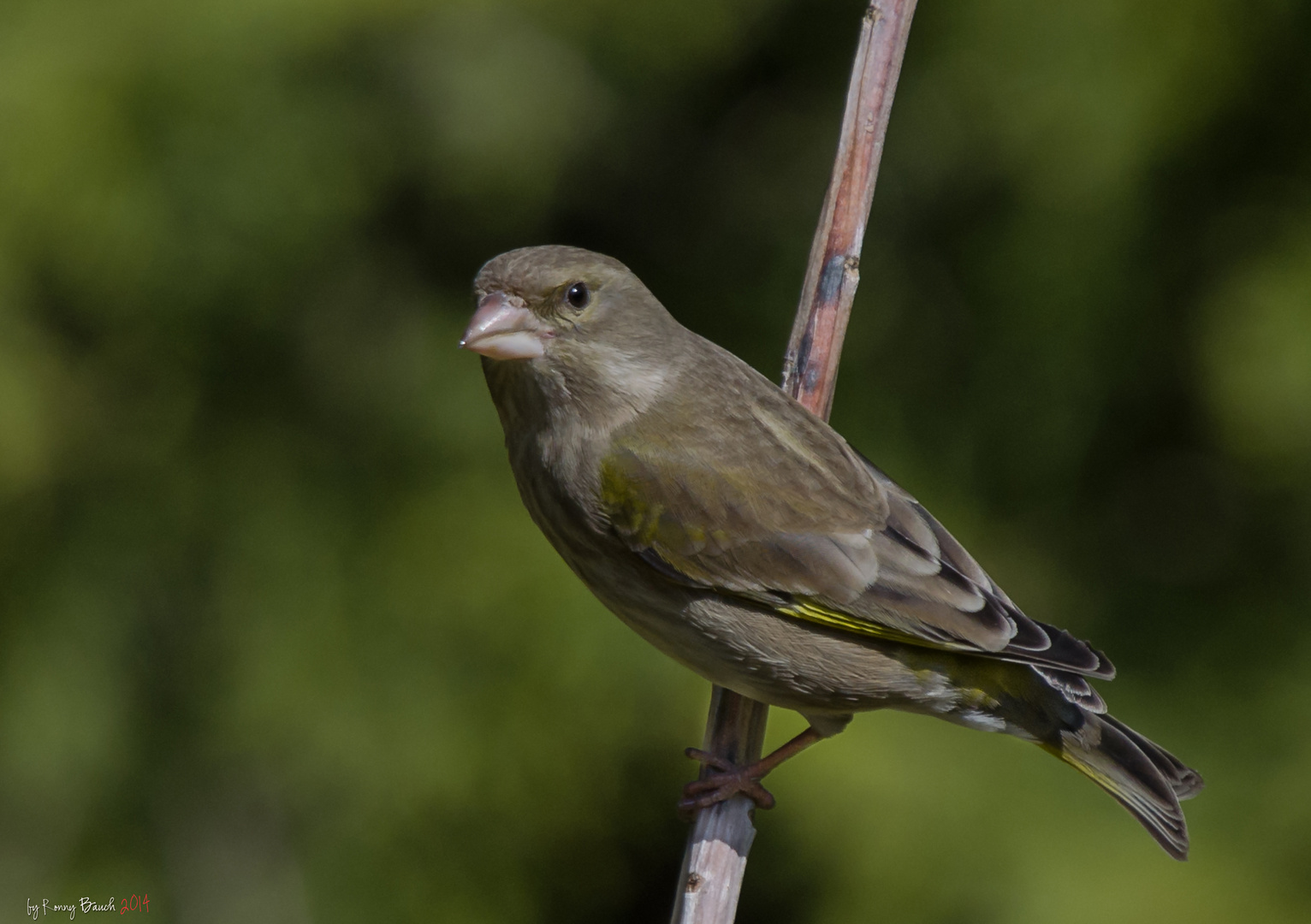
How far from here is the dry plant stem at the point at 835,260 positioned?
340cm

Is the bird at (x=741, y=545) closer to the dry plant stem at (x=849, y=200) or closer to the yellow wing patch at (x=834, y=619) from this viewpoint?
the yellow wing patch at (x=834, y=619)

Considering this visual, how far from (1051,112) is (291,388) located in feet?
9.20

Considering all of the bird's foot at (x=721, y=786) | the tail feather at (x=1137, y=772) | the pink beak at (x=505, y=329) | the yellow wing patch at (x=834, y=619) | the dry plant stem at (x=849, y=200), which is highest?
the dry plant stem at (x=849, y=200)

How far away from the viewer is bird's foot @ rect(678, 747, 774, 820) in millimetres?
3348

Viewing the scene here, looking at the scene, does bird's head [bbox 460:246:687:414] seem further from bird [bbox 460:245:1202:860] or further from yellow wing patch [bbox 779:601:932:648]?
yellow wing patch [bbox 779:601:932:648]

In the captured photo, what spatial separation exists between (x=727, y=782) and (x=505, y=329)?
1150 mm

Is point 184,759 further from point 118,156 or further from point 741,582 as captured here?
point 741,582

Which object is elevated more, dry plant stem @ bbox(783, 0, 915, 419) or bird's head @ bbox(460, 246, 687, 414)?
dry plant stem @ bbox(783, 0, 915, 419)

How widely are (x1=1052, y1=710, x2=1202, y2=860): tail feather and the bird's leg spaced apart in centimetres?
63

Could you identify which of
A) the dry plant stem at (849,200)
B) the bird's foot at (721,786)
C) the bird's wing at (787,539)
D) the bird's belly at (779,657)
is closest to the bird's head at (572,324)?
the bird's wing at (787,539)

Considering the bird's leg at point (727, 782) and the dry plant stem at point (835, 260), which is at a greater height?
the dry plant stem at point (835, 260)

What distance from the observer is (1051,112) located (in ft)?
15.5

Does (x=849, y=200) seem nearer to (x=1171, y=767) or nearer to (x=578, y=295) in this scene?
(x=578, y=295)

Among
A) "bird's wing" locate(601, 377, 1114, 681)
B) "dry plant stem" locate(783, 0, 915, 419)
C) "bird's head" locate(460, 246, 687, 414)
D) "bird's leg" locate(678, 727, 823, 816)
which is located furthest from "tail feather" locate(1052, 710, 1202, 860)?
"bird's head" locate(460, 246, 687, 414)
